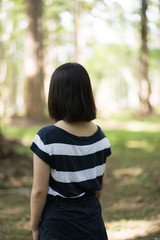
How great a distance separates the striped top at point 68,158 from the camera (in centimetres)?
185

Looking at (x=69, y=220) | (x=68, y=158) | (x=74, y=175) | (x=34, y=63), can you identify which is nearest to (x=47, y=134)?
(x=68, y=158)

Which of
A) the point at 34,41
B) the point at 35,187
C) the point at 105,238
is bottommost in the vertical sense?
the point at 105,238

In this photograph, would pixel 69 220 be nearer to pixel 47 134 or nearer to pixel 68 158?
pixel 68 158

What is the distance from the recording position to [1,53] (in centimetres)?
2636

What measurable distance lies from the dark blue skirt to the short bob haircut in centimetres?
49

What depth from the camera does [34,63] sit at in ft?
47.7

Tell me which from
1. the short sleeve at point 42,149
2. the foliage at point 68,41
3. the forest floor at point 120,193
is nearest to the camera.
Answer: the short sleeve at point 42,149

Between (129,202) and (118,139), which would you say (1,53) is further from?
(129,202)

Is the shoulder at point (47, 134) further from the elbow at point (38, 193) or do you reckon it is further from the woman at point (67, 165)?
the elbow at point (38, 193)

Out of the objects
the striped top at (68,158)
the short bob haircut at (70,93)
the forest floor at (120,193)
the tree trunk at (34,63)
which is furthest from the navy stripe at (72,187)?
the tree trunk at (34,63)

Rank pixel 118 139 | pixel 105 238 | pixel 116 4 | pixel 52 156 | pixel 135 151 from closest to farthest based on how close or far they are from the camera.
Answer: pixel 52 156 → pixel 105 238 → pixel 135 151 → pixel 116 4 → pixel 118 139

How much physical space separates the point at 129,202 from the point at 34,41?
35.0ft

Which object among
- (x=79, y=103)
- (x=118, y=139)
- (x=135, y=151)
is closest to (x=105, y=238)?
(x=79, y=103)

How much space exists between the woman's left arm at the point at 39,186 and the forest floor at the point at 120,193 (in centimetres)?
207
